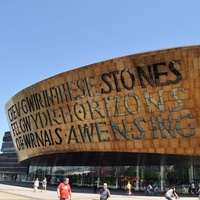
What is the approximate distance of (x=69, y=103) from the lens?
31.8 m

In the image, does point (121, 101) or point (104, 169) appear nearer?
point (121, 101)

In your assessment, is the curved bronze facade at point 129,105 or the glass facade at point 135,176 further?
the glass facade at point 135,176

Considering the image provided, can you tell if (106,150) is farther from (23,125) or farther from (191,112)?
(23,125)

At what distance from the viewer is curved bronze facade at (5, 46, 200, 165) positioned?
Result: 85.0ft

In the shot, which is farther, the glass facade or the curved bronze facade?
the glass facade

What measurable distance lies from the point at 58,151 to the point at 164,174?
13.4 m

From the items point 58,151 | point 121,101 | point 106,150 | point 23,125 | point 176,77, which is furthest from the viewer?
point 23,125

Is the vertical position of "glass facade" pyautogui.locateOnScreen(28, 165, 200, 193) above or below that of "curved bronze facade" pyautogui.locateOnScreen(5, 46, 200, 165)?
below

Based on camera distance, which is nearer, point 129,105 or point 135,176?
point 129,105

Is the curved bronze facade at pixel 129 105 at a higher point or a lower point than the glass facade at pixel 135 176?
higher

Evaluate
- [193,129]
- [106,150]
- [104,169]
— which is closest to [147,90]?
[193,129]

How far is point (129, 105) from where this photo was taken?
28.2 meters

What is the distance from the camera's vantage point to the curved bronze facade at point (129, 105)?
2592 centimetres

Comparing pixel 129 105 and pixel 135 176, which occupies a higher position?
pixel 129 105
